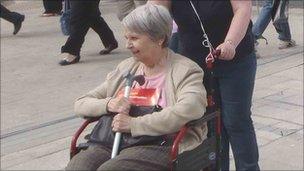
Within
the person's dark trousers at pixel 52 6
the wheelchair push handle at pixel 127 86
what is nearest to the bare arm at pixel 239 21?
the wheelchair push handle at pixel 127 86

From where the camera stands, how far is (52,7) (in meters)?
12.0

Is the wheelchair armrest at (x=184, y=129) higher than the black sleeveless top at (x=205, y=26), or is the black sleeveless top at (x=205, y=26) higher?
the black sleeveless top at (x=205, y=26)

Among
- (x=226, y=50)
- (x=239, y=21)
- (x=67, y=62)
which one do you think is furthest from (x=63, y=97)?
(x=226, y=50)

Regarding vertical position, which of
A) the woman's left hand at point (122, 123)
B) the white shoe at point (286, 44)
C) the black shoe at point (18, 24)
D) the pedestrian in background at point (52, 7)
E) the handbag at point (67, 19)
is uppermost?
the woman's left hand at point (122, 123)

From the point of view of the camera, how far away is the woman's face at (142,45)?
2.97m

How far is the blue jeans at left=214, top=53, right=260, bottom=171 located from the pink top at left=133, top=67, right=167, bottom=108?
0.55 meters

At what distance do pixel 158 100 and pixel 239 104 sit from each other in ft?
2.23

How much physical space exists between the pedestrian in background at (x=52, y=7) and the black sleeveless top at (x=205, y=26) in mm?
8775

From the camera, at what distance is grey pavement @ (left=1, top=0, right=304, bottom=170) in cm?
473

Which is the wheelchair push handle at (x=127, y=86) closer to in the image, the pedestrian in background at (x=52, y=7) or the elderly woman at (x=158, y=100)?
the elderly woman at (x=158, y=100)

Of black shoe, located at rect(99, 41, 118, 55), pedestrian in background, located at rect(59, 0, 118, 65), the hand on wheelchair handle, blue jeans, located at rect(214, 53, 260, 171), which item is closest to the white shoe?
black shoe, located at rect(99, 41, 118, 55)

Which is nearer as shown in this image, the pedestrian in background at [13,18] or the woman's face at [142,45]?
the woman's face at [142,45]

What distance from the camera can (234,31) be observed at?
3189mm

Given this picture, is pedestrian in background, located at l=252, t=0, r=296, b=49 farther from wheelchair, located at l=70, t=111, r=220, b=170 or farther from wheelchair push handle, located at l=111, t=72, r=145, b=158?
wheelchair push handle, located at l=111, t=72, r=145, b=158
